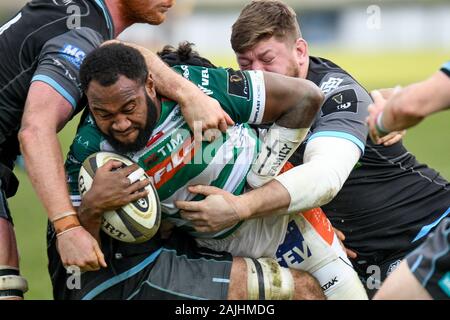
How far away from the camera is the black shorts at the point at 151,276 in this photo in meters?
5.03

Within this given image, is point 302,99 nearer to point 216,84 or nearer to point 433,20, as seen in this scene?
point 216,84

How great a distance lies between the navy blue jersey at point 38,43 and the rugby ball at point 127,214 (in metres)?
0.41

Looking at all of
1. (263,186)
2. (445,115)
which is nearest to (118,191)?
(263,186)

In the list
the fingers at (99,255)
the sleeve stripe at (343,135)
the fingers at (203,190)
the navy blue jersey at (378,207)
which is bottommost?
the navy blue jersey at (378,207)

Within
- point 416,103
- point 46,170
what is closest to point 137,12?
point 46,170

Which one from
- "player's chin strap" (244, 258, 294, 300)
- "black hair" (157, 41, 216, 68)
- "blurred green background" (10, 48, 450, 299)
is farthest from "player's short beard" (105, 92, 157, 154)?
"blurred green background" (10, 48, 450, 299)

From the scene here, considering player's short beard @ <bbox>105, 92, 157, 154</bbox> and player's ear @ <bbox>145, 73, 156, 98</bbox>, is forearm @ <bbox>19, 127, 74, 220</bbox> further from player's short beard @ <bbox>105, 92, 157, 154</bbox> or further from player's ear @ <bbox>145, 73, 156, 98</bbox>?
player's ear @ <bbox>145, 73, 156, 98</bbox>

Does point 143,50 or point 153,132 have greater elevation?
point 143,50

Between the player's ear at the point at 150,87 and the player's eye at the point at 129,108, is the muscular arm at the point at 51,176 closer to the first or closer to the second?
the player's eye at the point at 129,108

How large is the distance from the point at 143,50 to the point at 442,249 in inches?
80.1

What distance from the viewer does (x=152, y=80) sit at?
16.1 ft

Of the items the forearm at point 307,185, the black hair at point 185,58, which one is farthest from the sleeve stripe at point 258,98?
the black hair at point 185,58

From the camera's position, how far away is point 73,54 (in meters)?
5.02

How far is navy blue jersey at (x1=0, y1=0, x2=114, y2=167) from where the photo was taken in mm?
5102
